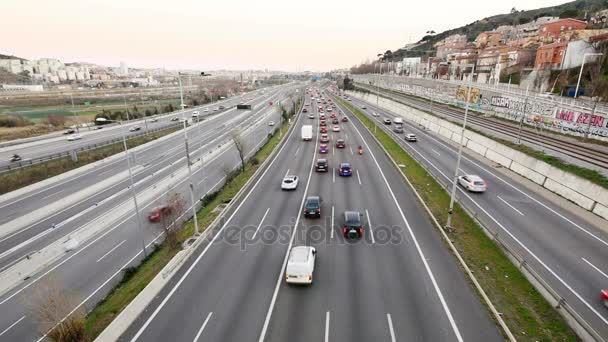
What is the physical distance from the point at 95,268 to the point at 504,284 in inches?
1096

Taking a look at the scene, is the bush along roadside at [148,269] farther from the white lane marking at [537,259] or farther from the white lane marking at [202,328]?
the white lane marking at [537,259]

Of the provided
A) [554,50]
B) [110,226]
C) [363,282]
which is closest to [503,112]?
[554,50]

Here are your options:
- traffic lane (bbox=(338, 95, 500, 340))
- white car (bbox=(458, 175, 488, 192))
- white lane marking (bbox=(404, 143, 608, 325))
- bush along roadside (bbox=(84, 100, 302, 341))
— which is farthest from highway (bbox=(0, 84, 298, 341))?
white car (bbox=(458, 175, 488, 192))

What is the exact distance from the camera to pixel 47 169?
4181 cm

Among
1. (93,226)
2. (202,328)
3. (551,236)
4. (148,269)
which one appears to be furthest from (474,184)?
(93,226)

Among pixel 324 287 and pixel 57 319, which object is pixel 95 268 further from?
pixel 324 287

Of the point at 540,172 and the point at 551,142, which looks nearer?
the point at 540,172

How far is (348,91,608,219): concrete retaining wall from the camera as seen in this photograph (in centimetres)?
2407

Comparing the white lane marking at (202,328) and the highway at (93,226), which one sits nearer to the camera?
the white lane marking at (202,328)

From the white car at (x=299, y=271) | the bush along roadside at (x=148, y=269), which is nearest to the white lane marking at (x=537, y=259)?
the white car at (x=299, y=271)

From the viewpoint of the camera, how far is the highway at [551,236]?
1560 cm

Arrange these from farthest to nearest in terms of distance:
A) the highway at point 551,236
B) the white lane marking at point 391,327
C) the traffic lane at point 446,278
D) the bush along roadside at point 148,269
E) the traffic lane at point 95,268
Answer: the traffic lane at point 95,268
the highway at point 551,236
the bush along roadside at point 148,269
the traffic lane at point 446,278
the white lane marking at point 391,327

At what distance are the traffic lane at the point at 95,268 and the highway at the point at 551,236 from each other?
90.5 feet

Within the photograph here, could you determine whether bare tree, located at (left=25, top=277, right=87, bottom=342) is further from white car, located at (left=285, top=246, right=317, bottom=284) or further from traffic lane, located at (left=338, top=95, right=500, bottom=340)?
traffic lane, located at (left=338, top=95, right=500, bottom=340)
